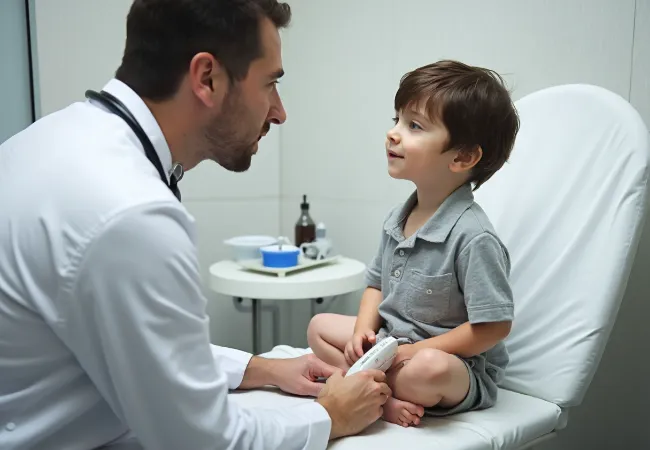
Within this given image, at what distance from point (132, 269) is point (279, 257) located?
108 centimetres

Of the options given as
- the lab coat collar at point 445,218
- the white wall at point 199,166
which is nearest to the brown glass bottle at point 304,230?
the white wall at point 199,166

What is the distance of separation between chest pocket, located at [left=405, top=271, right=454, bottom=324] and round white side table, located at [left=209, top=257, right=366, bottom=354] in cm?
62

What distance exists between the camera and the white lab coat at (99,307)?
65 cm

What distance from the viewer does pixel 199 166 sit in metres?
2.21

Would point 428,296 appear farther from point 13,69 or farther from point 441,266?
point 13,69

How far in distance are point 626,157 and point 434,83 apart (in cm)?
39

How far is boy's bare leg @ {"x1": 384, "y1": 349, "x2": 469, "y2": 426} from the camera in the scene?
899 mm

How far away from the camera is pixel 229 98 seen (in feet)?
2.85

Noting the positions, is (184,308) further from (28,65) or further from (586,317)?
(28,65)

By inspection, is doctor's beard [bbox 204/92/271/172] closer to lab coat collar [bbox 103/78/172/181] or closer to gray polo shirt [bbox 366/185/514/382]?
lab coat collar [bbox 103/78/172/181]

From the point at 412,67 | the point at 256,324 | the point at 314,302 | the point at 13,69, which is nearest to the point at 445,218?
the point at 412,67

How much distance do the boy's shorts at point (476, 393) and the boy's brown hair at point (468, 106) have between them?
1.20 ft

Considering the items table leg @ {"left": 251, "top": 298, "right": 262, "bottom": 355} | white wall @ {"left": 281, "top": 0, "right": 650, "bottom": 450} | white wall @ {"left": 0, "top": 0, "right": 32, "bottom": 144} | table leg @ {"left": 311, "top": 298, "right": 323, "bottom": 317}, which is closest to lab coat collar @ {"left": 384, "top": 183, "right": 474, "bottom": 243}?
white wall @ {"left": 281, "top": 0, "right": 650, "bottom": 450}

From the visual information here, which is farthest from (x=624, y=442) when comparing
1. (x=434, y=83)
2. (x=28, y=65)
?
(x=28, y=65)
